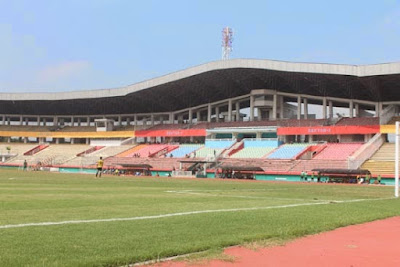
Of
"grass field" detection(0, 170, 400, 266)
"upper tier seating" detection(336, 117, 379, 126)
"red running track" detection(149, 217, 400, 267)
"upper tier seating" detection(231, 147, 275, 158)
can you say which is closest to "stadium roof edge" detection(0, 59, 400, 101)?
"upper tier seating" detection(336, 117, 379, 126)

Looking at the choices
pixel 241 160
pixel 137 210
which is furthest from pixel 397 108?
pixel 137 210

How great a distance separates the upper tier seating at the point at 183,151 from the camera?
74.0 meters

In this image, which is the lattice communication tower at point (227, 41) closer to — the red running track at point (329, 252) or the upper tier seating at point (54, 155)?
the upper tier seating at point (54, 155)

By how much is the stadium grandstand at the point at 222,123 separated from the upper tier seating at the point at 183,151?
20 cm

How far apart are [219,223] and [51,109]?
9411cm

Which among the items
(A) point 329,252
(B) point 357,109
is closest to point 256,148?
(B) point 357,109

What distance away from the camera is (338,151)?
60.9 m

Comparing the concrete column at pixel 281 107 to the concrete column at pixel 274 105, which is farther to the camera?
the concrete column at pixel 281 107

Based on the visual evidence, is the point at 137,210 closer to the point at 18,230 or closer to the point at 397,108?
the point at 18,230

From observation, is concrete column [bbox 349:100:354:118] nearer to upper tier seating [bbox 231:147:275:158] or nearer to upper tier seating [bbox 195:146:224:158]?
upper tier seating [bbox 231:147:275:158]

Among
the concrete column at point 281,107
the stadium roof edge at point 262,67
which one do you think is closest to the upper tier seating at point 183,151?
the stadium roof edge at point 262,67

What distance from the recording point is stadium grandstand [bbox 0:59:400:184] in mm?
59531

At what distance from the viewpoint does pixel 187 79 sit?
234 ft

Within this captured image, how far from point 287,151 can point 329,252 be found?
5762cm
